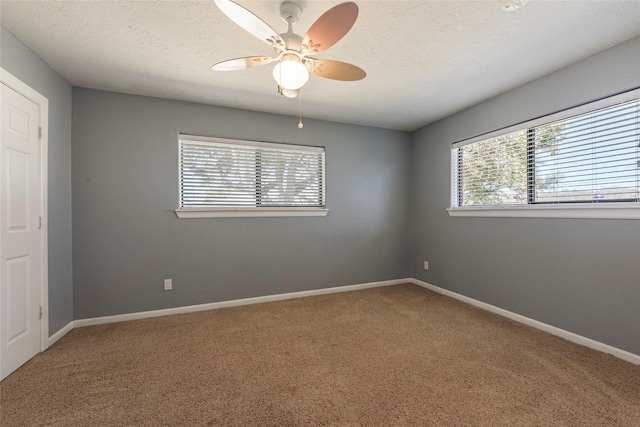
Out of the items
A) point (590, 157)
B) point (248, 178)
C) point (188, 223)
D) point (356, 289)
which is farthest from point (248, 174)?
point (590, 157)

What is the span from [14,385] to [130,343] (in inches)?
26.0

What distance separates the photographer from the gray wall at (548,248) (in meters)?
2.01

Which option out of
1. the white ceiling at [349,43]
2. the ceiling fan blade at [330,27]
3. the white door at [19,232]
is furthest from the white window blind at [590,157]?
the white door at [19,232]

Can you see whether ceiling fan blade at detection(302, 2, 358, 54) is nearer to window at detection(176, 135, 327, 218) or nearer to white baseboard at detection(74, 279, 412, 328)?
window at detection(176, 135, 327, 218)

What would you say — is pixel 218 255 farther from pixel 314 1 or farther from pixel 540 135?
pixel 540 135

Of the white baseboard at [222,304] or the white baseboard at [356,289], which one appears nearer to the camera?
the white baseboard at [356,289]

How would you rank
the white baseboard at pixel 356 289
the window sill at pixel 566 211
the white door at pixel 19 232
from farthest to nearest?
the white baseboard at pixel 356 289 < the window sill at pixel 566 211 < the white door at pixel 19 232

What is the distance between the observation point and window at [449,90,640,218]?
202 centimetres

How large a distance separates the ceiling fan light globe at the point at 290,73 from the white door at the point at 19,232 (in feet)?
6.22

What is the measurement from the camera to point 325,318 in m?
2.81

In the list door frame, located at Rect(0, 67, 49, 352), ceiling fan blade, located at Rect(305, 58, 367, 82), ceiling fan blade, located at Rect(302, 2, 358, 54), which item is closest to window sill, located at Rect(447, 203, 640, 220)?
ceiling fan blade, located at Rect(305, 58, 367, 82)

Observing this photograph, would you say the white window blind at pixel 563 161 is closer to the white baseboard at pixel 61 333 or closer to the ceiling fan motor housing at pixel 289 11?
the ceiling fan motor housing at pixel 289 11

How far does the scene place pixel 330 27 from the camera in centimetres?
135

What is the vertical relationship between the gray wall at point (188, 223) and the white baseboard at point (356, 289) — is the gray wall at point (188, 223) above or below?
above
